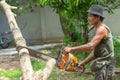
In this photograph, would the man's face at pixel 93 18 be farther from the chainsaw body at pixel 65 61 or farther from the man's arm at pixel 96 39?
the chainsaw body at pixel 65 61

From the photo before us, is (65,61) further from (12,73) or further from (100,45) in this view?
(12,73)

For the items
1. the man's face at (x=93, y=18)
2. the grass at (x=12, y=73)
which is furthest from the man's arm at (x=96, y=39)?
the grass at (x=12, y=73)

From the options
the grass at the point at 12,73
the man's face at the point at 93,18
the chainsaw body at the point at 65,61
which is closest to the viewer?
the chainsaw body at the point at 65,61

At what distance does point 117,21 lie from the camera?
54.1 ft

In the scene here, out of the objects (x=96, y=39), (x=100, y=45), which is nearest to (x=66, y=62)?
(x=96, y=39)

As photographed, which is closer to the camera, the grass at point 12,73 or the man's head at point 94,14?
the man's head at point 94,14

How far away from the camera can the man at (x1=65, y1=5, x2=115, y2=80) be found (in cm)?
552

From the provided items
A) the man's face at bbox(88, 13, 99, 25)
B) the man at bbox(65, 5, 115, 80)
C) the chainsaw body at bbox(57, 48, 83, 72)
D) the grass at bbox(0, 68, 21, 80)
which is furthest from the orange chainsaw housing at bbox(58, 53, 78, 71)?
the grass at bbox(0, 68, 21, 80)

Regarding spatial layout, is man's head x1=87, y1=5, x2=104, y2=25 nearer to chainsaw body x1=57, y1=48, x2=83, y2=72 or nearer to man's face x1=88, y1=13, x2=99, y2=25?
man's face x1=88, y1=13, x2=99, y2=25

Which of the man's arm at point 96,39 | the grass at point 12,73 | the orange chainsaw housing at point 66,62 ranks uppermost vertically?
the man's arm at point 96,39

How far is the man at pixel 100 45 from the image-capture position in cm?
552

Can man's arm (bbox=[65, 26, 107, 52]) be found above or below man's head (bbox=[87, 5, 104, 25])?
below

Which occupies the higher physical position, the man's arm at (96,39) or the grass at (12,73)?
the man's arm at (96,39)

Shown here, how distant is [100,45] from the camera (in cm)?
575
